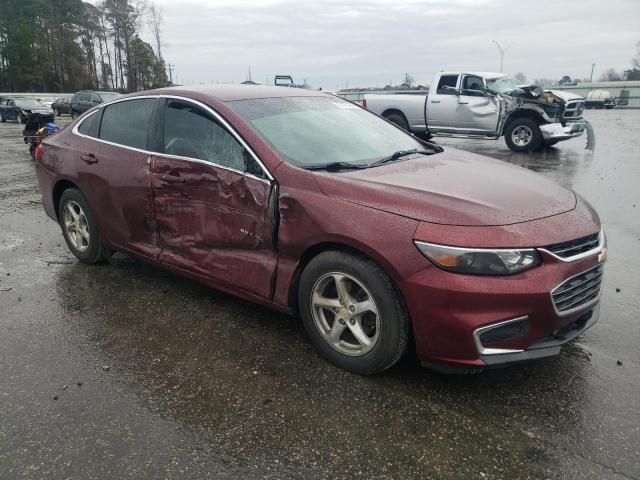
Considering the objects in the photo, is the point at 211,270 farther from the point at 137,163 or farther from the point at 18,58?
the point at 18,58

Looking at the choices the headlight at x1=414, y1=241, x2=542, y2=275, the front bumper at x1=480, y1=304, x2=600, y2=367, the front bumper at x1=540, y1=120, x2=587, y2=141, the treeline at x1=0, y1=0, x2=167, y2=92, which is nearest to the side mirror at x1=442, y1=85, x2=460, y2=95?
the front bumper at x1=540, y1=120, x2=587, y2=141

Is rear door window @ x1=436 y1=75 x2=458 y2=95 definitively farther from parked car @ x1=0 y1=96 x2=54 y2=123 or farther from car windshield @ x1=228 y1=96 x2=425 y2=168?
parked car @ x1=0 y1=96 x2=54 y2=123

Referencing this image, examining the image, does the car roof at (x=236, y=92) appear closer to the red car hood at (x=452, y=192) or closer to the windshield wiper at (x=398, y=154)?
the windshield wiper at (x=398, y=154)

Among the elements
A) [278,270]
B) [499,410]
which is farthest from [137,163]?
[499,410]

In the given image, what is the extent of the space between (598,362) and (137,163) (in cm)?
351

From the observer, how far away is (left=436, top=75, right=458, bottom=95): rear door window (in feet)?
44.3

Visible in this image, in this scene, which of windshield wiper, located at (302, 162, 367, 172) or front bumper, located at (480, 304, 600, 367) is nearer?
front bumper, located at (480, 304, 600, 367)

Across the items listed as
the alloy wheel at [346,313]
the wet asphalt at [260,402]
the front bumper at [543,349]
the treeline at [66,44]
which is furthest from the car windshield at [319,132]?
the treeline at [66,44]

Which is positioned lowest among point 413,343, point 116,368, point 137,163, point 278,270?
point 116,368

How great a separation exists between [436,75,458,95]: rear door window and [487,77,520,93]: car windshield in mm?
883

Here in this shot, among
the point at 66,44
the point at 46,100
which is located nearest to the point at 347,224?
the point at 46,100

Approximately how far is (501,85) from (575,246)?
453 inches

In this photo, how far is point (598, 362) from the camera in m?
3.14

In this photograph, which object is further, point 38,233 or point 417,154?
point 38,233
